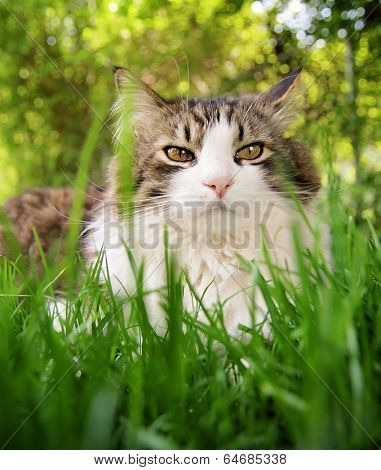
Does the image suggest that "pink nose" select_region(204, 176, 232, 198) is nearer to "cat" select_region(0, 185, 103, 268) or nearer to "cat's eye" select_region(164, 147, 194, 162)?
"cat's eye" select_region(164, 147, 194, 162)

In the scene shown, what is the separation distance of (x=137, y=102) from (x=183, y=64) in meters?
2.42

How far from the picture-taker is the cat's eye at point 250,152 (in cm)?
164

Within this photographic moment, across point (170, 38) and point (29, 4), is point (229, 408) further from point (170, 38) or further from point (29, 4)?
point (29, 4)

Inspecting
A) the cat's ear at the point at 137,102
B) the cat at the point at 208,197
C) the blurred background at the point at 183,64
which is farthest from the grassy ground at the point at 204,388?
the blurred background at the point at 183,64

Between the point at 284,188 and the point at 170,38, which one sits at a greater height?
the point at 170,38

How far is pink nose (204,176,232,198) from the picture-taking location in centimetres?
146

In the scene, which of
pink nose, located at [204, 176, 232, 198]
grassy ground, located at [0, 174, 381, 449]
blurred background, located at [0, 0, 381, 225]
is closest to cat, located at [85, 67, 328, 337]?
pink nose, located at [204, 176, 232, 198]

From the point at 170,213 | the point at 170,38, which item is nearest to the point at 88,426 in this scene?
the point at 170,213

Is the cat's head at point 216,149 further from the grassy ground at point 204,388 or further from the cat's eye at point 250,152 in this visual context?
the grassy ground at point 204,388

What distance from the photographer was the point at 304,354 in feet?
2.69

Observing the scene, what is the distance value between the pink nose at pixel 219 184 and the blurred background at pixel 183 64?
1266 mm

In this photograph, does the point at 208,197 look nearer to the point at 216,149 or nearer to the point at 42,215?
the point at 216,149

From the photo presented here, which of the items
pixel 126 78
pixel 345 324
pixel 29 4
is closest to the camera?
pixel 345 324
